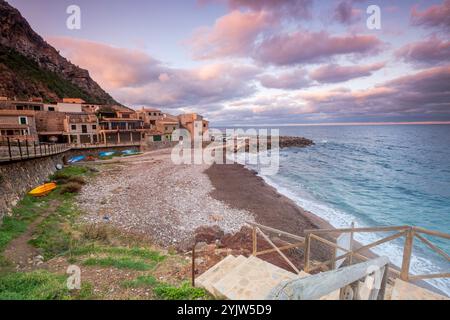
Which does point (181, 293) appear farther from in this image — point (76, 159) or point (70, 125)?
point (70, 125)

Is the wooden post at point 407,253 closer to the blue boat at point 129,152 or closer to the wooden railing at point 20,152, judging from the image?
the wooden railing at point 20,152

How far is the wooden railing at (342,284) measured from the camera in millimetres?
2238

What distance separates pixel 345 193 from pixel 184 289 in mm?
25734

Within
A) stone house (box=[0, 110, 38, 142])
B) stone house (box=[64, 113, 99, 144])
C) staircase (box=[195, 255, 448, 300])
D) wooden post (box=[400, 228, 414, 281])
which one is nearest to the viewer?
staircase (box=[195, 255, 448, 300])

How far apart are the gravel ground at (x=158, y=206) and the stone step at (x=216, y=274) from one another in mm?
5394

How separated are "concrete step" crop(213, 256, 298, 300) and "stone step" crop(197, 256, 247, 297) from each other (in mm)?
285

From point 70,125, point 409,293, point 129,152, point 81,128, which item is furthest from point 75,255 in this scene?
point 81,128

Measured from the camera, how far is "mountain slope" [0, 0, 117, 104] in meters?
59.4

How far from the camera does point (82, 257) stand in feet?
26.6

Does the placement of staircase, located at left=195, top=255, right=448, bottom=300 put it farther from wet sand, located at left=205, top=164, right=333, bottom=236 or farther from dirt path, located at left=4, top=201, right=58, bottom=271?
wet sand, located at left=205, top=164, right=333, bottom=236

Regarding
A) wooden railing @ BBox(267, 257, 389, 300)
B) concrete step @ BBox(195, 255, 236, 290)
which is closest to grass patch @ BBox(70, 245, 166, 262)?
concrete step @ BBox(195, 255, 236, 290)

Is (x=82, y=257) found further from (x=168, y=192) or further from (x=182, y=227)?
(x=168, y=192)

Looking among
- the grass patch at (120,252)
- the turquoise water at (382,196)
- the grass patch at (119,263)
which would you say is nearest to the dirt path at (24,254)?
the grass patch at (120,252)
